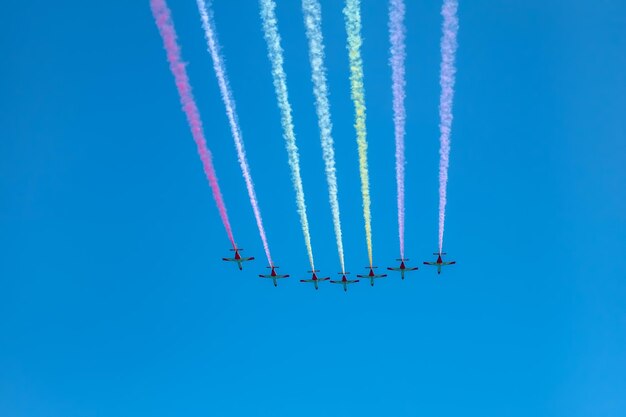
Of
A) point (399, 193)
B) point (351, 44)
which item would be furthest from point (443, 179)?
point (351, 44)

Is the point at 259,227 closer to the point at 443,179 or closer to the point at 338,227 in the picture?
the point at 338,227

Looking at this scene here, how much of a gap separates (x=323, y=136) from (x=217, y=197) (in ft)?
14.3

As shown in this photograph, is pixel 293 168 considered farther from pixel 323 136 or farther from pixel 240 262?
pixel 240 262

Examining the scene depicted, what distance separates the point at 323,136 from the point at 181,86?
5.18 meters

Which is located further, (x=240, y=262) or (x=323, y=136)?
(x=240, y=262)

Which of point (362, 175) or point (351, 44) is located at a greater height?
point (351, 44)

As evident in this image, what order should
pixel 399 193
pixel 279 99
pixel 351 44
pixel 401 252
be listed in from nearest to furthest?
pixel 351 44
pixel 279 99
pixel 399 193
pixel 401 252

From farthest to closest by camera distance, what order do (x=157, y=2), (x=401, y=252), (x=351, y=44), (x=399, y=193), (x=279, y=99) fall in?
(x=401, y=252)
(x=399, y=193)
(x=279, y=99)
(x=351, y=44)
(x=157, y=2)

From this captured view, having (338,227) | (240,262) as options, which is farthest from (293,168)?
(240,262)

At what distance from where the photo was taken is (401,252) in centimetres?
2830

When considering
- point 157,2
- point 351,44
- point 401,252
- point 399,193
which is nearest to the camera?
point 157,2

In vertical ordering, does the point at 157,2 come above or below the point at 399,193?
above

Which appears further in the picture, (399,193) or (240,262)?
(240,262)

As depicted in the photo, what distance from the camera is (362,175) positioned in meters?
22.1
